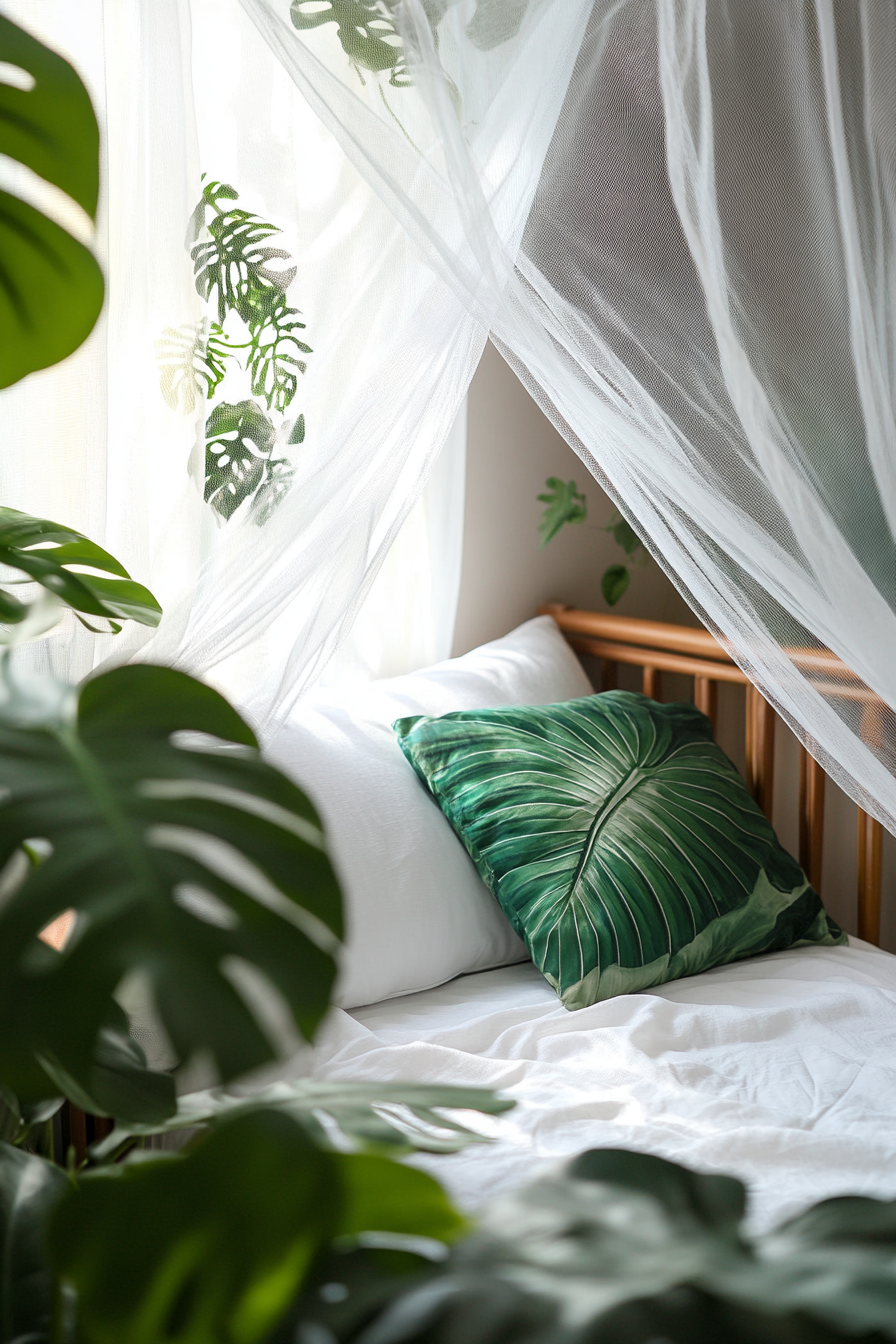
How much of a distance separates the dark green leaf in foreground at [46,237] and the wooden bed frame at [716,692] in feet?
2.80

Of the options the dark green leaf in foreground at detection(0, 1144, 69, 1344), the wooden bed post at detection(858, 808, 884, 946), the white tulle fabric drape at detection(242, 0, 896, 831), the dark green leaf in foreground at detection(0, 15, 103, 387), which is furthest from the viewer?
the wooden bed post at detection(858, 808, 884, 946)

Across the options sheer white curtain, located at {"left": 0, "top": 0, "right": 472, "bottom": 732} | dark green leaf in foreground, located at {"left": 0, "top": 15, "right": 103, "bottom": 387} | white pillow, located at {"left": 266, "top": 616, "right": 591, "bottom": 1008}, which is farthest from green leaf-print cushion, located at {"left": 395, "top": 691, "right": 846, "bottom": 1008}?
dark green leaf in foreground, located at {"left": 0, "top": 15, "right": 103, "bottom": 387}

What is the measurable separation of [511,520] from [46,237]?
144cm

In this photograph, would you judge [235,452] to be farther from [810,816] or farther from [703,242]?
[810,816]

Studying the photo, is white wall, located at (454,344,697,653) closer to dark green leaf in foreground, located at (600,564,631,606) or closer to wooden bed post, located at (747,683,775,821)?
dark green leaf in foreground, located at (600,564,631,606)

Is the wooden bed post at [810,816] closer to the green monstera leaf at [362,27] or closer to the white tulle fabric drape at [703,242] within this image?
the white tulle fabric drape at [703,242]

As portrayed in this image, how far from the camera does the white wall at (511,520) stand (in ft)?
6.90

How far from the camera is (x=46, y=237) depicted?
0.79 meters

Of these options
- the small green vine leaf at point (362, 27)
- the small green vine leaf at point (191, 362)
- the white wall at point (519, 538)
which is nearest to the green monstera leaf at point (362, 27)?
the small green vine leaf at point (362, 27)

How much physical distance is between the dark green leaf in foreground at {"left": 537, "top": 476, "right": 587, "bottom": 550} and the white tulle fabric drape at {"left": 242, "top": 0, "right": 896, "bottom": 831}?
0.96 m

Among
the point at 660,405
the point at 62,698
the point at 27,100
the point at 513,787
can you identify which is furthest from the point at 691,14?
the point at 513,787

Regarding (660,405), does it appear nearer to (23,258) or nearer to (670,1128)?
(23,258)

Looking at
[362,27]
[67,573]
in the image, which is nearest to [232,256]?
[362,27]

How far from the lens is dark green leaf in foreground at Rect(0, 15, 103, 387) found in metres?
0.75
